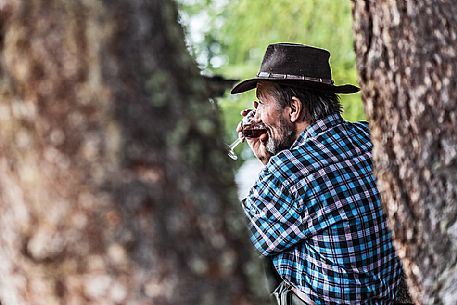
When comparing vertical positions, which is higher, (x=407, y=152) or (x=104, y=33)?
(x=104, y=33)

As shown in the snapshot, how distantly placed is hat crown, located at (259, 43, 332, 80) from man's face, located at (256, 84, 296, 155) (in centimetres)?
11

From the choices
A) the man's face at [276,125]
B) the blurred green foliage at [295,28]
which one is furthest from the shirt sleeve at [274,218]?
the blurred green foliage at [295,28]

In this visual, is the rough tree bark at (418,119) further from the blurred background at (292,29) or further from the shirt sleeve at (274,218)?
the blurred background at (292,29)

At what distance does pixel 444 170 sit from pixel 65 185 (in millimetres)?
800

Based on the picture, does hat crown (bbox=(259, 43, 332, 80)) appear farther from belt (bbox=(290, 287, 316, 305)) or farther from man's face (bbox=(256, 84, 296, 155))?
belt (bbox=(290, 287, 316, 305))

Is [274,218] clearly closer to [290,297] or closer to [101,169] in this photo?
[290,297]

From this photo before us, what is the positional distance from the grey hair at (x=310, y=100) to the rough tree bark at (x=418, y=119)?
1444 mm

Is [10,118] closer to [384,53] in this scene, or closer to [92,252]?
[92,252]

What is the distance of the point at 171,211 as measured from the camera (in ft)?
2.96

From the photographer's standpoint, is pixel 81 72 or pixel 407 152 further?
pixel 407 152

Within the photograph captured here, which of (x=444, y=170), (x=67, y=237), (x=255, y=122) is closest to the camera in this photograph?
(x=67, y=237)

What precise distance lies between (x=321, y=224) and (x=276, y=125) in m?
0.53

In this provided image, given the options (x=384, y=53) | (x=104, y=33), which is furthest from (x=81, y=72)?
(x=384, y=53)

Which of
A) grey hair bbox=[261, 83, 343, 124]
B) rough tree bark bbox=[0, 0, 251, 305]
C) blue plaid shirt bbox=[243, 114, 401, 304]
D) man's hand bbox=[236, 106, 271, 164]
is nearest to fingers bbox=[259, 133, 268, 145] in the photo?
man's hand bbox=[236, 106, 271, 164]
